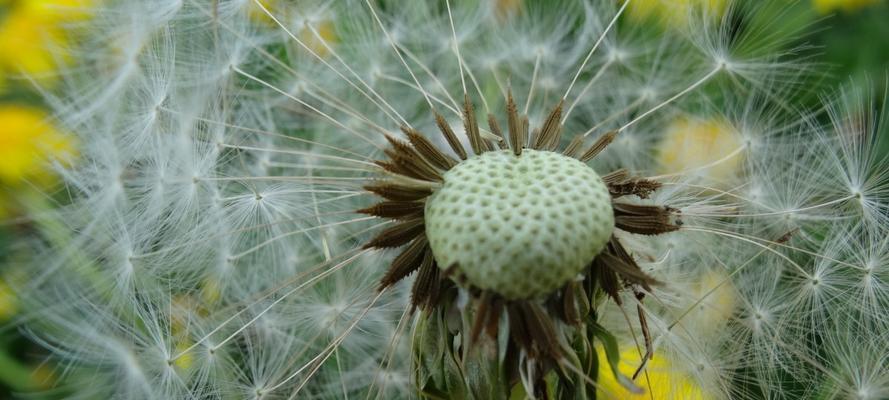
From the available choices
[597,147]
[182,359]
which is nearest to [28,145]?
[182,359]

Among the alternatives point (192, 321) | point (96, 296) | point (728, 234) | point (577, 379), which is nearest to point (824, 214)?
point (728, 234)

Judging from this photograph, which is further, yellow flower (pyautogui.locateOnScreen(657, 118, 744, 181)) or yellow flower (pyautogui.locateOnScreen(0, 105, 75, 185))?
yellow flower (pyautogui.locateOnScreen(657, 118, 744, 181))

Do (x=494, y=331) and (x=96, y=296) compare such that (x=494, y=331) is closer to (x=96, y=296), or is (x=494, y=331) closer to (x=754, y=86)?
(x=96, y=296)

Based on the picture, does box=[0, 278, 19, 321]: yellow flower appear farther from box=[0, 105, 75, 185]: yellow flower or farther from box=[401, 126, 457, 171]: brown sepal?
box=[401, 126, 457, 171]: brown sepal

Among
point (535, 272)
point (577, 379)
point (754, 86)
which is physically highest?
point (754, 86)

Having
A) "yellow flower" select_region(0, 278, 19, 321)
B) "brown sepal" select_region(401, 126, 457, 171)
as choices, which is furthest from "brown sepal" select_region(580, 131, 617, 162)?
"yellow flower" select_region(0, 278, 19, 321)

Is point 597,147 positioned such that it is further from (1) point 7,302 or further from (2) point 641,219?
(1) point 7,302

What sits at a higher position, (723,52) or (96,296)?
(723,52)
